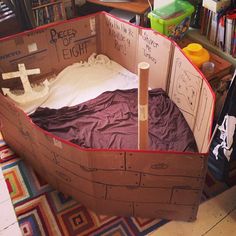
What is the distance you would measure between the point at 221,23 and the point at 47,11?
1424 mm

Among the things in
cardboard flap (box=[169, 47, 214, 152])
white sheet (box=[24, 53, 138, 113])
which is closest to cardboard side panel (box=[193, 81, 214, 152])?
cardboard flap (box=[169, 47, 214, 152])

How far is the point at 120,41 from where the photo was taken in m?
2.07

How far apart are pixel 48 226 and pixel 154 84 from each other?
105 centimetres

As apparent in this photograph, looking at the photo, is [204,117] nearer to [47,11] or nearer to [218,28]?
[218,28]

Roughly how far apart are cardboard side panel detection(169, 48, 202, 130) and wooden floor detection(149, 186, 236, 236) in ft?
1.41

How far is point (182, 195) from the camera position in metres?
1.36

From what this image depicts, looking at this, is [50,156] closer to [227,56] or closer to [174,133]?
[174,133]

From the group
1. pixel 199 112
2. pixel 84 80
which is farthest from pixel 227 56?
pixel 84 80

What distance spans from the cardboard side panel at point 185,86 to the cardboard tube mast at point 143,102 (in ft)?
1.38

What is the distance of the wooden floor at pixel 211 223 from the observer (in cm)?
147

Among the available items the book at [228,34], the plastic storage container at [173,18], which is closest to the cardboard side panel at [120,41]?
the plastic storage container at [173,18]

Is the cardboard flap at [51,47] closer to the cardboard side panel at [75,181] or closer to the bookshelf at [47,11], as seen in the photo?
the bookshelf at [47,11]

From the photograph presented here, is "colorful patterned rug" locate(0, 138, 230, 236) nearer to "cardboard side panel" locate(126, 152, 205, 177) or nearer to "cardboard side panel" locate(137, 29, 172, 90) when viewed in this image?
"cardboard side panel" locate(126, 152, 205, 177)

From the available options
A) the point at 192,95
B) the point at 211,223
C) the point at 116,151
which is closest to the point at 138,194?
the point at 116,151
